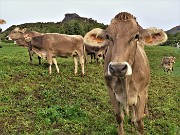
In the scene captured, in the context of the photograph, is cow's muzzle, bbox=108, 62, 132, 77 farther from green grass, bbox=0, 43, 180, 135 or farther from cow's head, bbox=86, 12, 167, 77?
green grass, bbox=0, 43, 180, 135

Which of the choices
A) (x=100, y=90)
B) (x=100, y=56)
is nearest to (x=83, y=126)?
(x=100, y=90)

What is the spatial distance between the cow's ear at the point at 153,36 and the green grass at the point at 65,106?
2707 mm

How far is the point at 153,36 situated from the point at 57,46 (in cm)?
955

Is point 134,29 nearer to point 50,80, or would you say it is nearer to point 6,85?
point 6,85

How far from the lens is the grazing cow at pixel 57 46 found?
16.0 metres

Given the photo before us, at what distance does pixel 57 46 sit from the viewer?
1603 cm

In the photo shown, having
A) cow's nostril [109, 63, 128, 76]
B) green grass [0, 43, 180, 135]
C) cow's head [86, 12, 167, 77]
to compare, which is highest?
cow's head [86, 12, 167, 77]

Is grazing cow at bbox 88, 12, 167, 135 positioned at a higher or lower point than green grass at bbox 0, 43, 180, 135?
higher

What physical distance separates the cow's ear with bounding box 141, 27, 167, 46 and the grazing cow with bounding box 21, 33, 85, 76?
29.1 ft

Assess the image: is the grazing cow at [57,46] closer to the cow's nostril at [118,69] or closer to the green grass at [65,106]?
the green grass at [65,106]

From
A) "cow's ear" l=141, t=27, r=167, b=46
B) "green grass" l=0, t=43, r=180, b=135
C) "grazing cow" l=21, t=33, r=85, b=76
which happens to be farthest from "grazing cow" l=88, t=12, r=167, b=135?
"grazing cow" l=21, t=33, r=85, b=76

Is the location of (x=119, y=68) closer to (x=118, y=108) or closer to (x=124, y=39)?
(x=124, y=39)

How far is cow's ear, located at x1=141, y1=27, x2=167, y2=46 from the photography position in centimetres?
674

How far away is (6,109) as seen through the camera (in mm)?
9109
